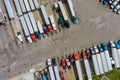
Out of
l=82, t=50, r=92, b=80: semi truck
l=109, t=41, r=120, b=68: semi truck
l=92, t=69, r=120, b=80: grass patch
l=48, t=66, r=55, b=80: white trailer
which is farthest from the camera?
l=92, t=69, r=120, b=80: grass patch

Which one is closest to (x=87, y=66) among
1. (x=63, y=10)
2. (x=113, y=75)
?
(x=113, y=75)

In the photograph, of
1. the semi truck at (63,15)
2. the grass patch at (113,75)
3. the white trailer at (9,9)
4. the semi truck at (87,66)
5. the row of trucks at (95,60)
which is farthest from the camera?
the grass patch at (113,75)

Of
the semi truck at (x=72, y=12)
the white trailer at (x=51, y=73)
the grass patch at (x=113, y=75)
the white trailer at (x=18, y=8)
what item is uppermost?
the white trailer at (x=18, y=8)

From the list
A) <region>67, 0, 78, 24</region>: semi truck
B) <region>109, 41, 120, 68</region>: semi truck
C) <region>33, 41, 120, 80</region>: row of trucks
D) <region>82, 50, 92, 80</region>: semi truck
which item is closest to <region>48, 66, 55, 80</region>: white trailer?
<region>33, 41, 120, 80</region>: row of trucks

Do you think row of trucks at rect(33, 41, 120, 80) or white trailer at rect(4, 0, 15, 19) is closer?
white trailer at rect(4, 0, 15, 19)

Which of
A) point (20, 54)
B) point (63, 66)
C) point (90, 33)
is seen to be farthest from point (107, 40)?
point (20, 54)

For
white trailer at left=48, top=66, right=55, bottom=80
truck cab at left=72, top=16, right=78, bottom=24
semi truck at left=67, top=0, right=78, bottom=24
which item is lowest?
white trailer at left=48, top=66, right=55, bottom=80

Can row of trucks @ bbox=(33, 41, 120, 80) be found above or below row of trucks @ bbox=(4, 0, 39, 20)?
below

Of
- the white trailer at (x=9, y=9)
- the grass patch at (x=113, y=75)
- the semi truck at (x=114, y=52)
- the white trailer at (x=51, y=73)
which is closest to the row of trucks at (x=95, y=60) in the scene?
the semi truck at (x=114, y=52)

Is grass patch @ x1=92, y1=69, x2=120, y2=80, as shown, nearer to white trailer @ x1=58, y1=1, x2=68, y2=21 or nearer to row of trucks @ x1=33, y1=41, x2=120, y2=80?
row of trucks @ x1=33, y1=41, x2=120, y2=80

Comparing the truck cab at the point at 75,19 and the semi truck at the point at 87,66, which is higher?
the truck cab at the point at 75,19

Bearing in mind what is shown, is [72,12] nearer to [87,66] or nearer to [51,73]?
[87,66]

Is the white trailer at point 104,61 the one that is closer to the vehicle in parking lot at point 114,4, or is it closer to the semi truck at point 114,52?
the semi truck at point 114,52

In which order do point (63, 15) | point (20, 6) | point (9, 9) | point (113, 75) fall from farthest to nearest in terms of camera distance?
point (113, 75), point (63, 15), point (20, 6), point (9, 9)
